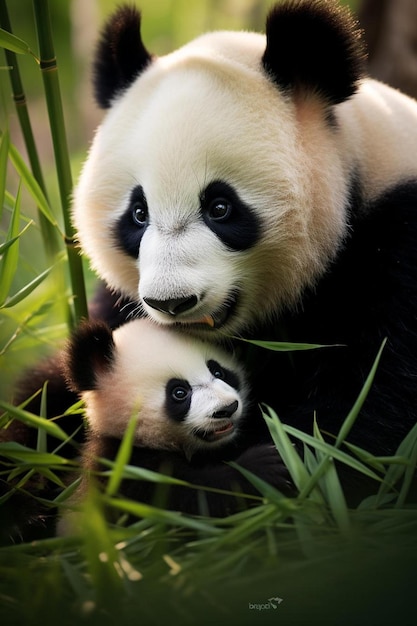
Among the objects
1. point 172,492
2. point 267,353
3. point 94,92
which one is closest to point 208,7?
point 94,92

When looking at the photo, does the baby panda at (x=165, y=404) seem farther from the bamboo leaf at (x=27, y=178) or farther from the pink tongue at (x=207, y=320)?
the bamboo leaf at (x=27, y=178)

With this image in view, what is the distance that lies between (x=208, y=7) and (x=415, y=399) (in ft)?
19.3

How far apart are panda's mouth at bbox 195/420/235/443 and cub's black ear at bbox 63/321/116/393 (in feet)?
1.12

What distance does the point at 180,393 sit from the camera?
2.32 meters

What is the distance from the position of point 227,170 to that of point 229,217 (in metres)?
0.13

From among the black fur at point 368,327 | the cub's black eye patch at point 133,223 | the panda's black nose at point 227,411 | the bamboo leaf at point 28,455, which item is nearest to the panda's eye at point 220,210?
the cub's black eye patch at point 133,223

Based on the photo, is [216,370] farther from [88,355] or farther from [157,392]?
[88,355]

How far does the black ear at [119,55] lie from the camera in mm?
2596

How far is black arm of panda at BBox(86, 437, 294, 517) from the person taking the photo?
212 centimetres

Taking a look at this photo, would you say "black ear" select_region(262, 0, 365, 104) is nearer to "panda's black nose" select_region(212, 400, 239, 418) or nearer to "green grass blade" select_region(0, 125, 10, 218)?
"green grass blade" select_region(0, 125, 10, 218)

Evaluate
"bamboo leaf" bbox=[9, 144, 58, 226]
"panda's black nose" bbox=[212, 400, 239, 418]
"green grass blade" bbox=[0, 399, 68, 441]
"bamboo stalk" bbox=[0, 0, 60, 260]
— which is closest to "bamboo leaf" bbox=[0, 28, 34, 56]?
"bamboo stalk" bbox=[0, 0, 60, 260]

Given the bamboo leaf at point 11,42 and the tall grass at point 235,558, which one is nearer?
the tall grass at point 235,558

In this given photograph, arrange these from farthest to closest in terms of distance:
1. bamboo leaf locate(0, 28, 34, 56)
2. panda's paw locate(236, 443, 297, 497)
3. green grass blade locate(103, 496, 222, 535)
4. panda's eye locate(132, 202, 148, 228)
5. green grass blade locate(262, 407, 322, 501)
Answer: panda's eye locate(132, 202, 148, 228), bamboo leaf locate(0, 28, 34, 56), panda's paw locate(236, 443, 297, 497), green grass blade locate(262, 407, 322, 501), green grass blade locate(103, 496, 222, 535)

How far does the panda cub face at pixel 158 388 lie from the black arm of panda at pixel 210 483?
84 millimetres
